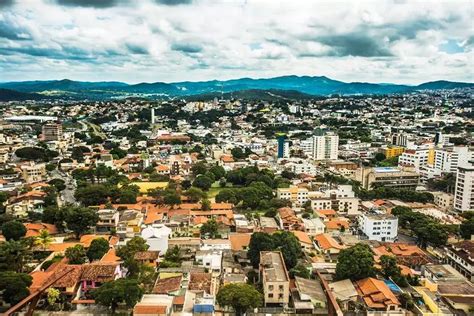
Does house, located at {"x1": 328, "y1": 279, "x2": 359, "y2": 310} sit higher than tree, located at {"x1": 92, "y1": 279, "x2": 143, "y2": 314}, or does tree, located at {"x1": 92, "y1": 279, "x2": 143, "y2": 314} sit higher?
tree, located at {"x1": 92, "y1": 279, "x2": 143, "y2": 314}

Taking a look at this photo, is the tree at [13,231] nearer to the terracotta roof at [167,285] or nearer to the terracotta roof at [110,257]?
the terracotta roof at [110,257]

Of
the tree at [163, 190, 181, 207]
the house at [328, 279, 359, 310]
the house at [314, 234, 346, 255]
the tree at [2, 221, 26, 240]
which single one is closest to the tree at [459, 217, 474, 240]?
the house at [314, 234, 346, 255]

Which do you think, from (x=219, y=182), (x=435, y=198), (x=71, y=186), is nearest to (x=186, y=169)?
(x=219, y=182)

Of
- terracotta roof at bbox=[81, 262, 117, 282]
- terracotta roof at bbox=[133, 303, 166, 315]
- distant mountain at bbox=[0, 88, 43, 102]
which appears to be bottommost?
terracotta roof at bbox=[133, 303, 166, 315]

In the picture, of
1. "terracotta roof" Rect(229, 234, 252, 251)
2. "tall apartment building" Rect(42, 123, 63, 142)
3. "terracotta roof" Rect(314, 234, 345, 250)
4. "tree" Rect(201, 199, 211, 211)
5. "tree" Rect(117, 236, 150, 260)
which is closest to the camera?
"tree" Rect(117, 236, 150, 260)

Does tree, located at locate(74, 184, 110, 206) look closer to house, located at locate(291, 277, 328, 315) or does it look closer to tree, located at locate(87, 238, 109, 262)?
tree, located at locate(87, 238, 109, 262)

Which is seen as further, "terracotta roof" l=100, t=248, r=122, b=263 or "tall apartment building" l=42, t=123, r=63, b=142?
"tall apartment building" l=42, t=123, r=63, b=142

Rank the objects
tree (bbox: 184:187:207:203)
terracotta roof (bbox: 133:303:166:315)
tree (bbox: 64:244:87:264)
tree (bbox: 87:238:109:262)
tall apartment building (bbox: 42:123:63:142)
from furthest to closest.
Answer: tall apartment building (bbox: 42:123:63:142) < tree (bbox: 184:187:207:203) < tree (bbox: 87:238:109:262) < tree (bbox: 64:244:87:264) < terracotta roof (bbox: 133:303:166:315)

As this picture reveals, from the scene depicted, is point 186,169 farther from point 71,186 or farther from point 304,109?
point 304,109
